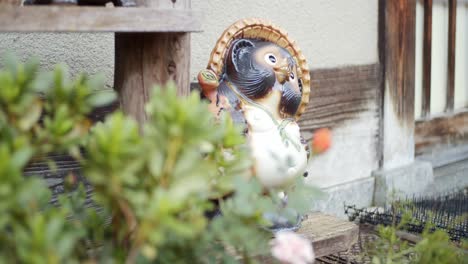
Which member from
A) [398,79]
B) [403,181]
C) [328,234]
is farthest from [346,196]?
[328,234]

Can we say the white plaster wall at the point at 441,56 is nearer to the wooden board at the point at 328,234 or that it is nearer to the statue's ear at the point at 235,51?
A: the wooden board at the point at 328,234

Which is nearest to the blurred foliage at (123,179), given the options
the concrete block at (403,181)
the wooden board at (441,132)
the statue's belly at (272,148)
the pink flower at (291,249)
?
the pink flower at (291,249)

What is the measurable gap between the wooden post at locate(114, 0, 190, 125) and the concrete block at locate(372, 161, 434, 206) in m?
1.84

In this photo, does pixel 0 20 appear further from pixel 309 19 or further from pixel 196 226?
pixel 309 19

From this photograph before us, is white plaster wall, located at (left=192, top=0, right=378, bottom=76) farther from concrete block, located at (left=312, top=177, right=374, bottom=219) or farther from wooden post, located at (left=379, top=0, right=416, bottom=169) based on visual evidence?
concrete block, located at (left=312, top=177, right=374, bottom=219)

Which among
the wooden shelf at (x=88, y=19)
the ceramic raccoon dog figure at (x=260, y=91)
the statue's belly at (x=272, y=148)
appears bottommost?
the statue's belly at (x=272, y=148)

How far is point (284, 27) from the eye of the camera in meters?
2.82

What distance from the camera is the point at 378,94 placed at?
131 inches

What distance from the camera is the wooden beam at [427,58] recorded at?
378cm

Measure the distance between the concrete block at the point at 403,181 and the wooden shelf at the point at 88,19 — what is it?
2.00m

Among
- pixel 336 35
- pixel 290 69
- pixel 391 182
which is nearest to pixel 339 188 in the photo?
pixel 391 182

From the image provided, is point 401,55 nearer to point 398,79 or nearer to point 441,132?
point 398,79

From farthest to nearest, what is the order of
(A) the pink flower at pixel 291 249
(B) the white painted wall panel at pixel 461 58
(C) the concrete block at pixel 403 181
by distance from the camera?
(B) the white painted wall panel at pixel 461 58
(C) the concrete block at pixel 403 181
(A) the pink flower at pixel 291 249

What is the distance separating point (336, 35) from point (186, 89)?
166cm
